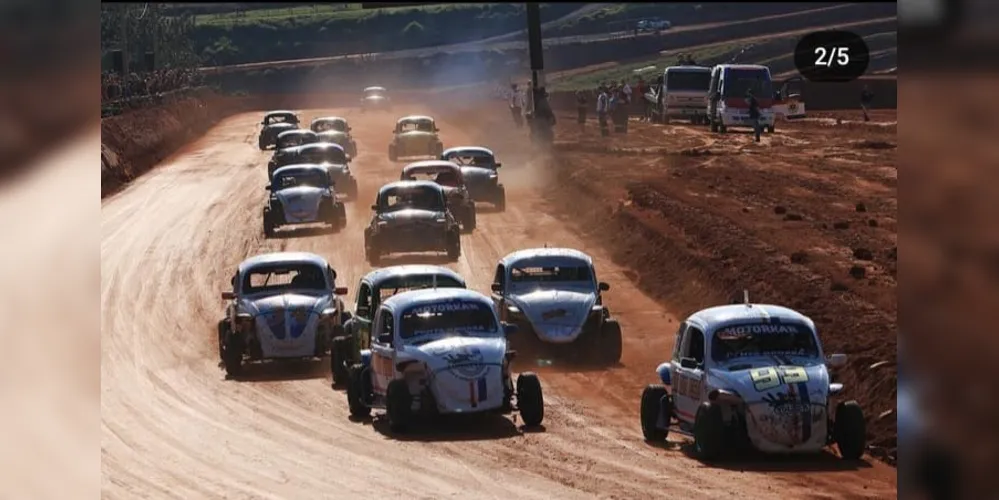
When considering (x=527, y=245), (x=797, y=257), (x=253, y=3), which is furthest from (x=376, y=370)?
(x=253, y=3)

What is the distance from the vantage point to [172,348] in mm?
27906

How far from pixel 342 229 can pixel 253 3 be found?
3644 centimetres

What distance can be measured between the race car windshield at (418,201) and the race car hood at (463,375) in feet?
57.5

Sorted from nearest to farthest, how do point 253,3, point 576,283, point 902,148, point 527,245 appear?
point 902,148 → point 576,283 → point 527,245 → point 253,3

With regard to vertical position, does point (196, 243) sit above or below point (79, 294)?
below

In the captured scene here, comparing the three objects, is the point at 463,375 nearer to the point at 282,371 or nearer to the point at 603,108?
the point at 282,371

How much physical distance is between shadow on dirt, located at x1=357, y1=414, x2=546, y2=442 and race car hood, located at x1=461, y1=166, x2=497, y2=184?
26152 millimetres

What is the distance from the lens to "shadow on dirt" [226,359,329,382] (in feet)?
79.8

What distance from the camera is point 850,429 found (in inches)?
654

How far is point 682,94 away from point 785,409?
25959 mm

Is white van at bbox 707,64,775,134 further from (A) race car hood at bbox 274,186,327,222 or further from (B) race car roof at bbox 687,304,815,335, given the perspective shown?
(B) race car roof at bbox 687,304,815,335

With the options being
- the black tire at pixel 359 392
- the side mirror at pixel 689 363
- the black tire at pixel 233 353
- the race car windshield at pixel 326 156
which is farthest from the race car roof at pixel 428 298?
the race car windshield at pixel 326 156

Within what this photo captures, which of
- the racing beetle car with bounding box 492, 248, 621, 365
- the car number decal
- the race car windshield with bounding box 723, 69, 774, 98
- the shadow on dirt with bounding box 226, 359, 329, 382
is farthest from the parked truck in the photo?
the car number decal

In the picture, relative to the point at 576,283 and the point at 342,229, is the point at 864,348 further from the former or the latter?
the point at 342,229
